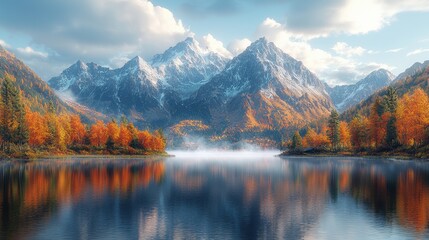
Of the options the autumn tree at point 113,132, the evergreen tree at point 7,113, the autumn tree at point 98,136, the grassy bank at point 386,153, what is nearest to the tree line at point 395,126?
the grassy bank at point 386,153

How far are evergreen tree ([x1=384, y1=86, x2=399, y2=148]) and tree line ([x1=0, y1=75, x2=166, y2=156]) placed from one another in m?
122

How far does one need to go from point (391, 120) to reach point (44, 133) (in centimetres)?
13675

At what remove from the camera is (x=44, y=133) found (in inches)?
6216

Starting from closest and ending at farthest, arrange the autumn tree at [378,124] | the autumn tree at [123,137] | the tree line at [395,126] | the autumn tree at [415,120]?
the autumn tree at [415,120]
the tree line at [395,126]
the autumn tree at [378,124]
the autumn tree at [123,137]

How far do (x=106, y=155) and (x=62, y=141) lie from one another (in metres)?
21.2

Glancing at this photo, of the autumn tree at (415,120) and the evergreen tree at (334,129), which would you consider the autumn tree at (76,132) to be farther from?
the autumn tree at (415,120)

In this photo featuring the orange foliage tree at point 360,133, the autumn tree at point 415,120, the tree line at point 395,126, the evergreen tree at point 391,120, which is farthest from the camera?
the orange foliage tree at point 360,133

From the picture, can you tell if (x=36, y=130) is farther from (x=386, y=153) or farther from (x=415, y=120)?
(x=415, y=120)

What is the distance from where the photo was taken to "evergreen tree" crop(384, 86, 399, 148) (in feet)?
444

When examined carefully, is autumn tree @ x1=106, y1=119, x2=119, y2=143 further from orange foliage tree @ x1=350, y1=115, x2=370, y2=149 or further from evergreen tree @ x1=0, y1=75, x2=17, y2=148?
orange foliage tree @ x1=350, y1=115, x2=370, y2=149

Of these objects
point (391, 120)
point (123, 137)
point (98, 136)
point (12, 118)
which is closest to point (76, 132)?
point (98, 136)

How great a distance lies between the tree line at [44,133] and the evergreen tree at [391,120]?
402 feet

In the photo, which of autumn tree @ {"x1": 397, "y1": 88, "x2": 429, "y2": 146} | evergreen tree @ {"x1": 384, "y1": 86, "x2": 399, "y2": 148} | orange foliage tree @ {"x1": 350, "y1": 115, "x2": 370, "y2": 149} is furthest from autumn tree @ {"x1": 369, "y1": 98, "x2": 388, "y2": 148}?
autumn tree @ {"x1": 397, "y1": 88, "x2": 429, "y2": 146}

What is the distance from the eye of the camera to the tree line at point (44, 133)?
473 feet
